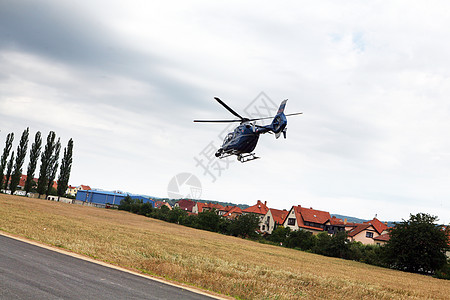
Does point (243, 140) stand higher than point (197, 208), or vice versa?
point (243, 140)

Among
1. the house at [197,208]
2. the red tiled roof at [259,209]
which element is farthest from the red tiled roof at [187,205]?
the red tiled roof at [259,209]

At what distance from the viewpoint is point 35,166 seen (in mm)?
88000

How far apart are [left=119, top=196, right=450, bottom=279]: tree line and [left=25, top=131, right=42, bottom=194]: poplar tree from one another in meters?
35.3

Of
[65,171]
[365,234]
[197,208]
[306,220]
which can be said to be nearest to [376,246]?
[365,234]

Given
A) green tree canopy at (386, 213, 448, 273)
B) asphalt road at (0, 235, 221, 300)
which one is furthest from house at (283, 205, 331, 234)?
asphalt road at (0, 235, 221, 300)

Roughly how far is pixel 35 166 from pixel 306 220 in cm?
7565

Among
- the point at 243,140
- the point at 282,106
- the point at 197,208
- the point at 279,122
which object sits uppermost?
the point at 282,106

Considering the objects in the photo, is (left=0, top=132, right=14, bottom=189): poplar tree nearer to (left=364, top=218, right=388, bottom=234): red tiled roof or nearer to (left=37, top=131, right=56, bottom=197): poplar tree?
(left=37, top=131, right=56, bottom=197): poplar tree

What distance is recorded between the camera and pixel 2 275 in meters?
10.9

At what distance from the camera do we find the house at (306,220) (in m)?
94.9

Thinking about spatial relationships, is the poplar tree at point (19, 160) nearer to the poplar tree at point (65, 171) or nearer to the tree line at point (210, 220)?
the poplar tree at point (65, 171)

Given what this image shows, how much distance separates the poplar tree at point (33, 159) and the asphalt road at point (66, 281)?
82.9 metres

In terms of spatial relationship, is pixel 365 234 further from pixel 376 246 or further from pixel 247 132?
pixel 247 132

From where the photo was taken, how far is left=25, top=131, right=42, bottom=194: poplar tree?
3452 inches
